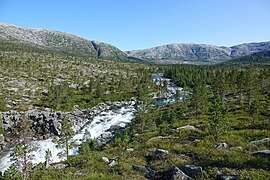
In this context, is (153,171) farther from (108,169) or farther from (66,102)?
(66,102)

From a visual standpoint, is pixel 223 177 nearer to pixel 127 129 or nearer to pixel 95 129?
pixel 127 129

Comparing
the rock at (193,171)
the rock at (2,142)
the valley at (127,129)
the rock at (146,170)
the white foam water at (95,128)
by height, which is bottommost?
the white foam water at (95,128)

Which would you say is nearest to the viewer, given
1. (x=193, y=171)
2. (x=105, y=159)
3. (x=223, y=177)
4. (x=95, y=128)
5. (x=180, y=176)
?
(x=223, y=177)

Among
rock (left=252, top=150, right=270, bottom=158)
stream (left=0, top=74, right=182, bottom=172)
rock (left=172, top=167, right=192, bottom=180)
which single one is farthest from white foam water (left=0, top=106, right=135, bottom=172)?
rock (left=252, top=150, right=270, bottom=158)

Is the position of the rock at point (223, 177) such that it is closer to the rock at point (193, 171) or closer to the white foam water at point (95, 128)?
the rock at point (193, 171)

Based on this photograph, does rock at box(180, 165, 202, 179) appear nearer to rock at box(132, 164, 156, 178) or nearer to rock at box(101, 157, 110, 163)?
rock at box(132, 164, 156, 178)

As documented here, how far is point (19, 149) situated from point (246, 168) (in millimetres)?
21207

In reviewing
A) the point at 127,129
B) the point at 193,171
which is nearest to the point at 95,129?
the point at 127,129

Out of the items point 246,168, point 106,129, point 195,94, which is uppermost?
point 246,168

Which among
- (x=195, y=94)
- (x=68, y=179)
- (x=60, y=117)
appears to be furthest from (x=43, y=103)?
(x=68, y=179)

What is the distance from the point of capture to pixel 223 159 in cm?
2191

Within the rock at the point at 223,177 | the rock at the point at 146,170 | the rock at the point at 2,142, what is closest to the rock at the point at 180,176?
the rock at the point at 223,177

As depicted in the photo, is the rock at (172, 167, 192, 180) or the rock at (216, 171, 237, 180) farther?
the rock at (172, 167, 192, 180)

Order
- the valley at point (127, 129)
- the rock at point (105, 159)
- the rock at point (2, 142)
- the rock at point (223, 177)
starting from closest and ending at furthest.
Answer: the rock at point (223, 177) → the valley at point (127, 129) → the rock at point (105, 159) → the rock at point (2, 142)
